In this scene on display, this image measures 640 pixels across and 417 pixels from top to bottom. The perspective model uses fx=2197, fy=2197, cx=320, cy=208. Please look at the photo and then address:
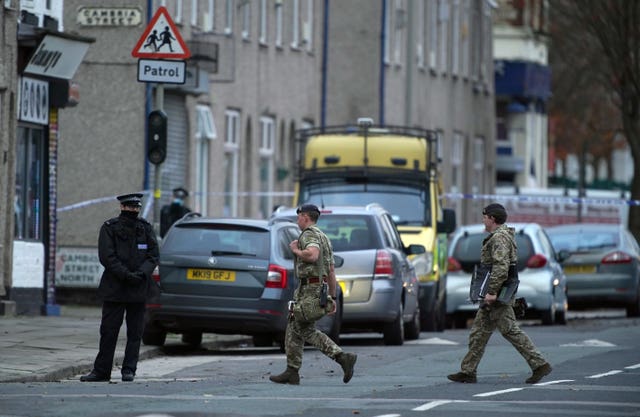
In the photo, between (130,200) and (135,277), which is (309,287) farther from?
(130,200)

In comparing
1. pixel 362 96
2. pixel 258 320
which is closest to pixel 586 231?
pixel 258 320

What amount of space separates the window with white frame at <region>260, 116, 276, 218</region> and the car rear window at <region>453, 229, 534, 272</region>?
1425cm

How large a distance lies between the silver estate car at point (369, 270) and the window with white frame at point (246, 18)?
1762 cm

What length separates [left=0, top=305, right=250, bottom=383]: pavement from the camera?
2011cm

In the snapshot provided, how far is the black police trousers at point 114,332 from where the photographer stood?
19641mm

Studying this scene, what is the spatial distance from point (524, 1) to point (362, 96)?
31.0 m

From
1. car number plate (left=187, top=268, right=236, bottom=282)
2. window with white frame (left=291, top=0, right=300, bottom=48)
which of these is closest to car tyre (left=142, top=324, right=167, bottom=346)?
car number plate (left=187, top=268, right=236, bottom=282)

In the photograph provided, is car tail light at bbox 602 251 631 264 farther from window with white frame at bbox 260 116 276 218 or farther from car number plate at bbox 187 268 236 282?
car number plate at bbox 187 268 236 282

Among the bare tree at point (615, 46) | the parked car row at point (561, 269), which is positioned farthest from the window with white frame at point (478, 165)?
the parked car row at point (561, 269)

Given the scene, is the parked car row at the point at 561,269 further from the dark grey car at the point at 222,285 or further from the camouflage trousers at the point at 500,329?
the camouflage trousers at the point at 500,329

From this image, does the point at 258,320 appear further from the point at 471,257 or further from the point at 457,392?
the point at 471,257

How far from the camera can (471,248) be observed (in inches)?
1277

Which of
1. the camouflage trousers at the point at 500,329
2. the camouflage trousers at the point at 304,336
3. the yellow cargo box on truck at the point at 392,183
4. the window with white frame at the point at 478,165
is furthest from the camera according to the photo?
the window with white frame at the point at 478,165

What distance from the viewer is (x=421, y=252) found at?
27984 millimetres
